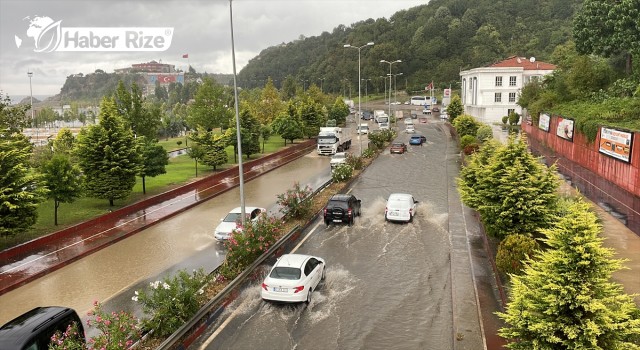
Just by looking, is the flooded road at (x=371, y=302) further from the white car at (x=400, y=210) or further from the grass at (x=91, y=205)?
the grass at (x=91, y=205)

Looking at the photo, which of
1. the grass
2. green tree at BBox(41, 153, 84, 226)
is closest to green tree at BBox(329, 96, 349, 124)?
the grass

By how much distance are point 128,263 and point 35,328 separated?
8.40 m

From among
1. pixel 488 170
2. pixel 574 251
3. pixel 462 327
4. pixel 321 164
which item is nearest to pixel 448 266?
pixel 488 170

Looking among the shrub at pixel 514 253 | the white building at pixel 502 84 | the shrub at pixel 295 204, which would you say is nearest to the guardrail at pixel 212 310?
the shrub at pixel 295 204

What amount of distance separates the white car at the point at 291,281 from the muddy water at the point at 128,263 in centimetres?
445

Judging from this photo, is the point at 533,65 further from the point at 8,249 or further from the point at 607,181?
the point at 8,249

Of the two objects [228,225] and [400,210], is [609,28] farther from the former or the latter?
[228,225]

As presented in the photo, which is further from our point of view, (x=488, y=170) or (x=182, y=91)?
(x=182, y=91)

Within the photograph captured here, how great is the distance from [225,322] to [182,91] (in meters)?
190

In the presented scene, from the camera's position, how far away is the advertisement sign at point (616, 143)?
2634 centimetres

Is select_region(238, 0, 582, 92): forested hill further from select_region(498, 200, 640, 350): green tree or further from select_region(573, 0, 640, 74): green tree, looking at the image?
select_region(498, 200, 640, 350): green tree

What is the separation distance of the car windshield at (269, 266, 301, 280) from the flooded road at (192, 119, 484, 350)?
2.97 ft

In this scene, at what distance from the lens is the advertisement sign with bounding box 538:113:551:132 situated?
47441mm

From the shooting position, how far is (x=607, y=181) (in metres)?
29.8
